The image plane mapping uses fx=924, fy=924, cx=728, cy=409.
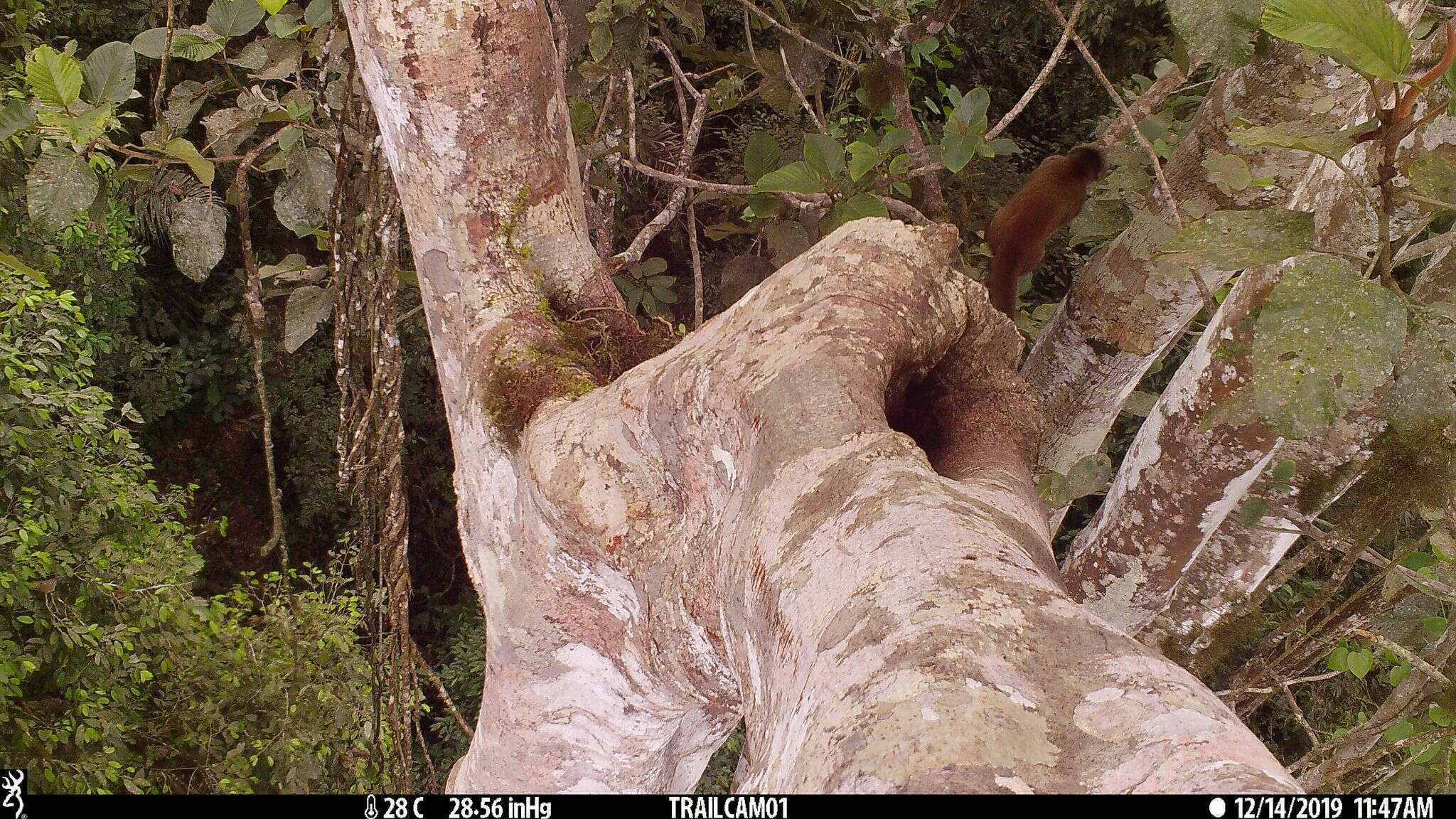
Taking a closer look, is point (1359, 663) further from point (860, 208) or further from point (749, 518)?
point (749, 518)

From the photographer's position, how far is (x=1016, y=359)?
1.04 meters

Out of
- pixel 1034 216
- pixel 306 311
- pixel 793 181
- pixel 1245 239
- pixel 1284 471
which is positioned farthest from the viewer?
pixel 1034 216

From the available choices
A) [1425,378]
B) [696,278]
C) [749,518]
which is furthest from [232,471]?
[1425,378]

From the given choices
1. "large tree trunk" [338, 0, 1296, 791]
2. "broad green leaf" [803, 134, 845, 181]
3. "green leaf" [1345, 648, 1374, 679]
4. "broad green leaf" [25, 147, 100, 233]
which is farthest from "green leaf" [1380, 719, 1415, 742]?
"broad green leaf" [25, 147, 100, 233]

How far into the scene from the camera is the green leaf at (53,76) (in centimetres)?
111

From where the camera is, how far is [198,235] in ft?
4.44

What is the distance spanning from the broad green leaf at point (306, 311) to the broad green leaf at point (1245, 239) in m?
1.16

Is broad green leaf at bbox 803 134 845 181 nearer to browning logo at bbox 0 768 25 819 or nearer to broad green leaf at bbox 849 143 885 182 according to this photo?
broad green leaf at bbox 849 143 885 182

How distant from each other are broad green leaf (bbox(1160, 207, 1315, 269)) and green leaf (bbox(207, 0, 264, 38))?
1261 mm

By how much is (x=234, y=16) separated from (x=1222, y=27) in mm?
1275

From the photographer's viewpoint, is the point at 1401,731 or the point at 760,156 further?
the point at 760,156

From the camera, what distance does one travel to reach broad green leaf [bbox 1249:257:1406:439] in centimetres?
64
